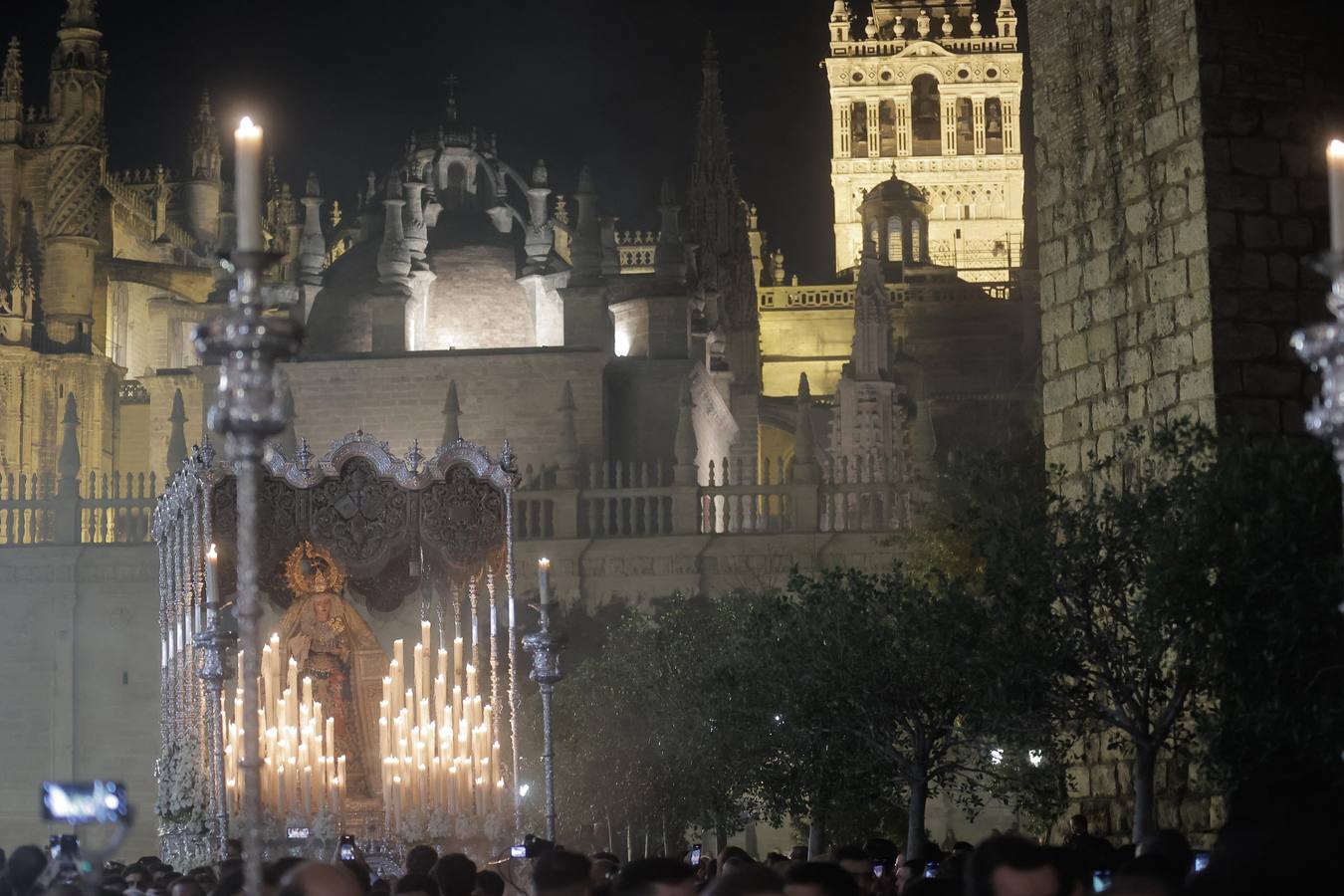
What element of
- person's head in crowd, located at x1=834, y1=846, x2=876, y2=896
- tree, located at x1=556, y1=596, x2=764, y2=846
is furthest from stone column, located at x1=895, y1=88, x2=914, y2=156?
person's head in crowd, located at x1=834, y1=846, x2=876, y2=896

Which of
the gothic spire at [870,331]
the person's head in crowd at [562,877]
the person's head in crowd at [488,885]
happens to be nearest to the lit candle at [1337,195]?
the person's head in crowd at [562,877]

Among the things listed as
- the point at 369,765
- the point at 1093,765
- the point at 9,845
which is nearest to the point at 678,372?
the point at 9,845

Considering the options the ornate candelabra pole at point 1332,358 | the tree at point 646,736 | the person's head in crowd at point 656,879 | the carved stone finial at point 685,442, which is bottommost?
the tree at point 646,736

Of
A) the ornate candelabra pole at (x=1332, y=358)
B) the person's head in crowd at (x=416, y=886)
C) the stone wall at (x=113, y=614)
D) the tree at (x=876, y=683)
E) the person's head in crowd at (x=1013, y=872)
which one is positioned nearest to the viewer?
the person's head in crowd at (x=1013, y=872)

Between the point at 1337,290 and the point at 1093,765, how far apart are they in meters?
10.1

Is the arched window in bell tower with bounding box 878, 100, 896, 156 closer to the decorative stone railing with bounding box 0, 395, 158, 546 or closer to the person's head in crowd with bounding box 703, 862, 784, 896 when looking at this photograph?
the decorative stone railing with bounding box 0, 395, 158, 546

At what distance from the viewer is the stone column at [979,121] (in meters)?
89.0

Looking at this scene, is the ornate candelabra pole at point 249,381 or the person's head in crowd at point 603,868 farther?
the person's head in crowd at point 603,868

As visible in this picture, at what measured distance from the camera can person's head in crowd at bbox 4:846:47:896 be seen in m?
10.2

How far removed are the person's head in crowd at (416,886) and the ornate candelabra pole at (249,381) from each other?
1136 millimetres

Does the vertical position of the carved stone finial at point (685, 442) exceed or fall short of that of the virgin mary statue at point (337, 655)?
it exceeds it

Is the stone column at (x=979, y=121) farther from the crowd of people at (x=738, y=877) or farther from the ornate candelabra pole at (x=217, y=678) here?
the crowd of people at (x=738, y=877)

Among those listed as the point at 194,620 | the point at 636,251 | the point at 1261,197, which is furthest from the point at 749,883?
the point at 636,251

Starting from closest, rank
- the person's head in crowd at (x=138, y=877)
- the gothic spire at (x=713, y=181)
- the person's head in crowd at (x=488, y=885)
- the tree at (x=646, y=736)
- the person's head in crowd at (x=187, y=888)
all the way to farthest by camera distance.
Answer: the person's head in crowd at (x=488, y=885) < the person's head in crowd at (x=187, y=888) < the person's head in crowd at (x=138, y=877) < the tree at (x=646, y=736) < the gothic spire at (x=713, y=181)
